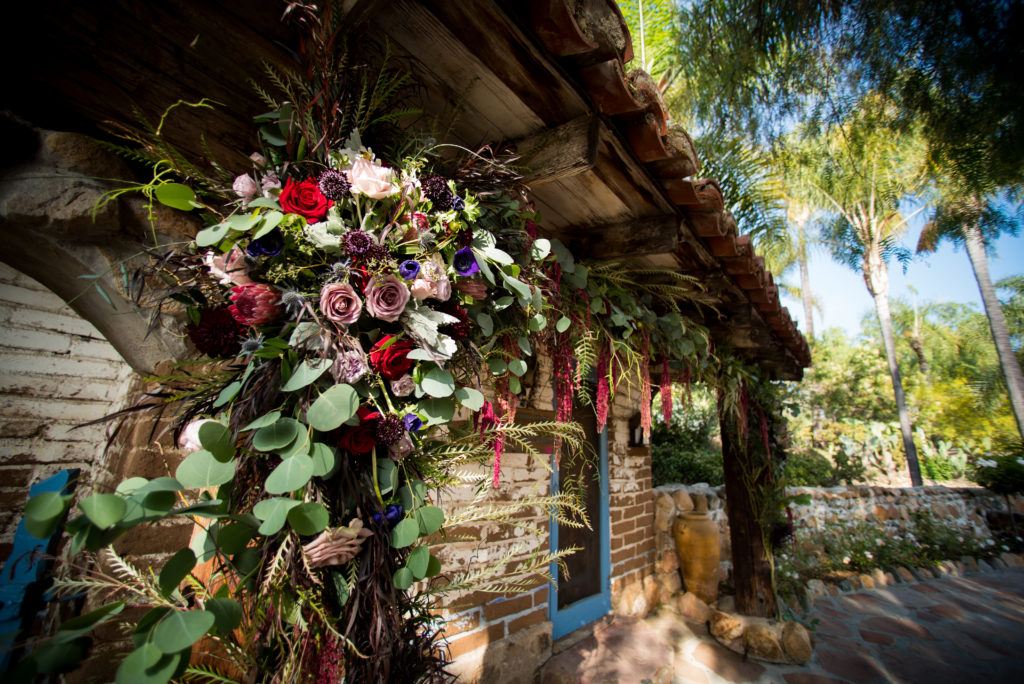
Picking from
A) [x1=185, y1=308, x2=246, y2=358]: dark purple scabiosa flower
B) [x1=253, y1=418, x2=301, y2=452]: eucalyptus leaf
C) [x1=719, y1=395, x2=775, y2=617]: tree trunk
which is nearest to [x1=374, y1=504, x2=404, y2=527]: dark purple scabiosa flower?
[x1=253, y1=418, x2=301, y2=452]: eucalyptus leaf

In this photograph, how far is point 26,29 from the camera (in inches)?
36.8

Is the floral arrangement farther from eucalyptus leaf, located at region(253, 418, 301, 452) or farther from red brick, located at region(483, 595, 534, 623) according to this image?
red brick, located at region(483, 595, 534, 623)

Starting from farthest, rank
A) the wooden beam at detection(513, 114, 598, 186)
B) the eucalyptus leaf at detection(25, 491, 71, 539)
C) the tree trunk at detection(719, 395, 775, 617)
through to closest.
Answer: the tree trunk at detection(719, 395, 775, 617)
the wooden beam at detection(513, 114, 598, 186)
the eucalyptus leaf at detection(25, 491, 71, 539)

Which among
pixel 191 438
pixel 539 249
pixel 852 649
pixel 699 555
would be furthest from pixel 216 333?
pixel 852 649

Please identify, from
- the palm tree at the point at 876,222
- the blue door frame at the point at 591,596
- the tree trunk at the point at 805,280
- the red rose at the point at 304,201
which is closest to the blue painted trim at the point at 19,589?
the red rose at the point at 304,201

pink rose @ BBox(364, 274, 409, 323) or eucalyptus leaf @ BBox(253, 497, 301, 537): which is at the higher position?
pink rose @ BBox(364, 274, 409, 323)

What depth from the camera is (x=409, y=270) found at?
2.99 feet

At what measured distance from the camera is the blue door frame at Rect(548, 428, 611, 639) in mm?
2789

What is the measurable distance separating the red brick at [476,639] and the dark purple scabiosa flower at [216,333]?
1.78 m

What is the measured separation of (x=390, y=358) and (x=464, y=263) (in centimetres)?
30

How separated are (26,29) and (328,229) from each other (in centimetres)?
84

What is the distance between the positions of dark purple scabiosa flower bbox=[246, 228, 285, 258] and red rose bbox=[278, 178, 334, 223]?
61 millimetres

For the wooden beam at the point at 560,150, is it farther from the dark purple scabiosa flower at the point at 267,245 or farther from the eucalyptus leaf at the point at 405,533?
the eucalyptus leaf at the point at 405,533

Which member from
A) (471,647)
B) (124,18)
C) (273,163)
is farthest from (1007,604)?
(124,18)
